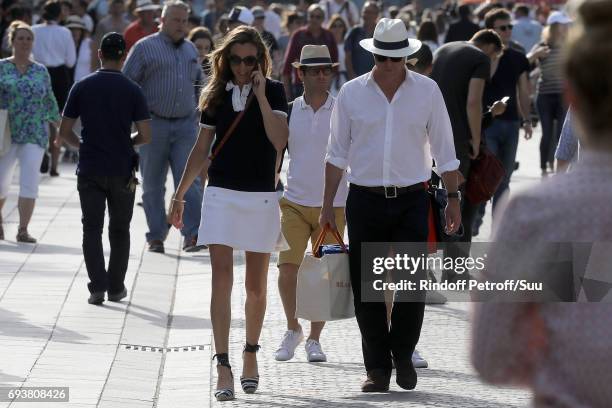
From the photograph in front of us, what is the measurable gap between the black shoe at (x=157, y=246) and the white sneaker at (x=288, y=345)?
4.25 m

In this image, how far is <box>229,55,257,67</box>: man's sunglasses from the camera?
7.18 m

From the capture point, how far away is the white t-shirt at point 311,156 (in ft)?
26.9

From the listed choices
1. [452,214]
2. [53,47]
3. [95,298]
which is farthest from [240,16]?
[452,214]

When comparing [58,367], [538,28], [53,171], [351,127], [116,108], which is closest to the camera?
[351,127]

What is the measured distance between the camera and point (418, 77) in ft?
23.8

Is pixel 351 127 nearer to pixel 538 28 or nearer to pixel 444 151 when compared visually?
pixel 444 151

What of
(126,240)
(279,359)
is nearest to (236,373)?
(279,359)

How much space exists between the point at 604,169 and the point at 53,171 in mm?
15305

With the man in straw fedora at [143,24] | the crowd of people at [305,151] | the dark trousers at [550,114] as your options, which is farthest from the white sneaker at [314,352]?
the dark trousers at [550,114]

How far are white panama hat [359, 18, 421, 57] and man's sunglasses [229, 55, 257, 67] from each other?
1.89ft

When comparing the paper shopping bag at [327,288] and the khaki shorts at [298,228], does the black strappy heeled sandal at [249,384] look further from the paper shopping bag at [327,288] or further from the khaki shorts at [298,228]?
the khaki shorts at [298,228]

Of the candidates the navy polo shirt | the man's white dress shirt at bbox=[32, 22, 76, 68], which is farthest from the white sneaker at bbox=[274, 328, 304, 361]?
the man's white dress shirt at bbox=[32, 22, 76, 68]

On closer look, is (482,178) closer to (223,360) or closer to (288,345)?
(288,345)

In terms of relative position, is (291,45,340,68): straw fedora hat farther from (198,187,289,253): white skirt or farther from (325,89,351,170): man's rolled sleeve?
(198,187,289,253): white skirt
